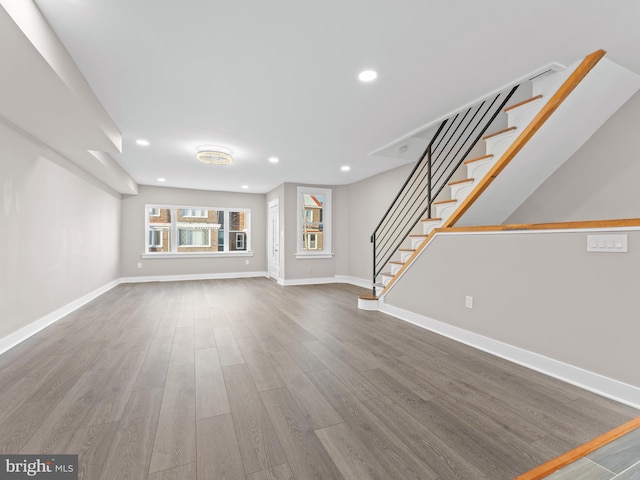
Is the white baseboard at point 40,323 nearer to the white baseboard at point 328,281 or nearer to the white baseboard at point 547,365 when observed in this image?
the white baseboard at point 328,281

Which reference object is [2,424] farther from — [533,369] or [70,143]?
[533,369]

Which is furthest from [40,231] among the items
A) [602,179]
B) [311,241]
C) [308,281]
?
[602,179]

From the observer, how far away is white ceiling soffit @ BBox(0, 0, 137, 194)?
168cm

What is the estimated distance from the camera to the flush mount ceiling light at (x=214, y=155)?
4289 millimetres

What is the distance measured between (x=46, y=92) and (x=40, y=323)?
8.74 ft

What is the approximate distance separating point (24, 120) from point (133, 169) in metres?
2.94

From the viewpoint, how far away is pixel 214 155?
4301 mm

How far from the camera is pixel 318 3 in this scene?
1755mm

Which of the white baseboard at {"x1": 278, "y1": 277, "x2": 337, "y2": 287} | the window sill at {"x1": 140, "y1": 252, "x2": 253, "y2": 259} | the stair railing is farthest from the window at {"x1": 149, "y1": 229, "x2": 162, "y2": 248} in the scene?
the stair railing

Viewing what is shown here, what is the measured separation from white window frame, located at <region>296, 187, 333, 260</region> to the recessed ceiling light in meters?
4.46

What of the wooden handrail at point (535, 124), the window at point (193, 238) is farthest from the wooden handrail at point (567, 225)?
the window at point (193, 238)

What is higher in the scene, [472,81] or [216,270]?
[472,81]

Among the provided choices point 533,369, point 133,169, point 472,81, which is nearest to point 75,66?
point 472,81

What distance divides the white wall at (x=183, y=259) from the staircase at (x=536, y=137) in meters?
5.51
